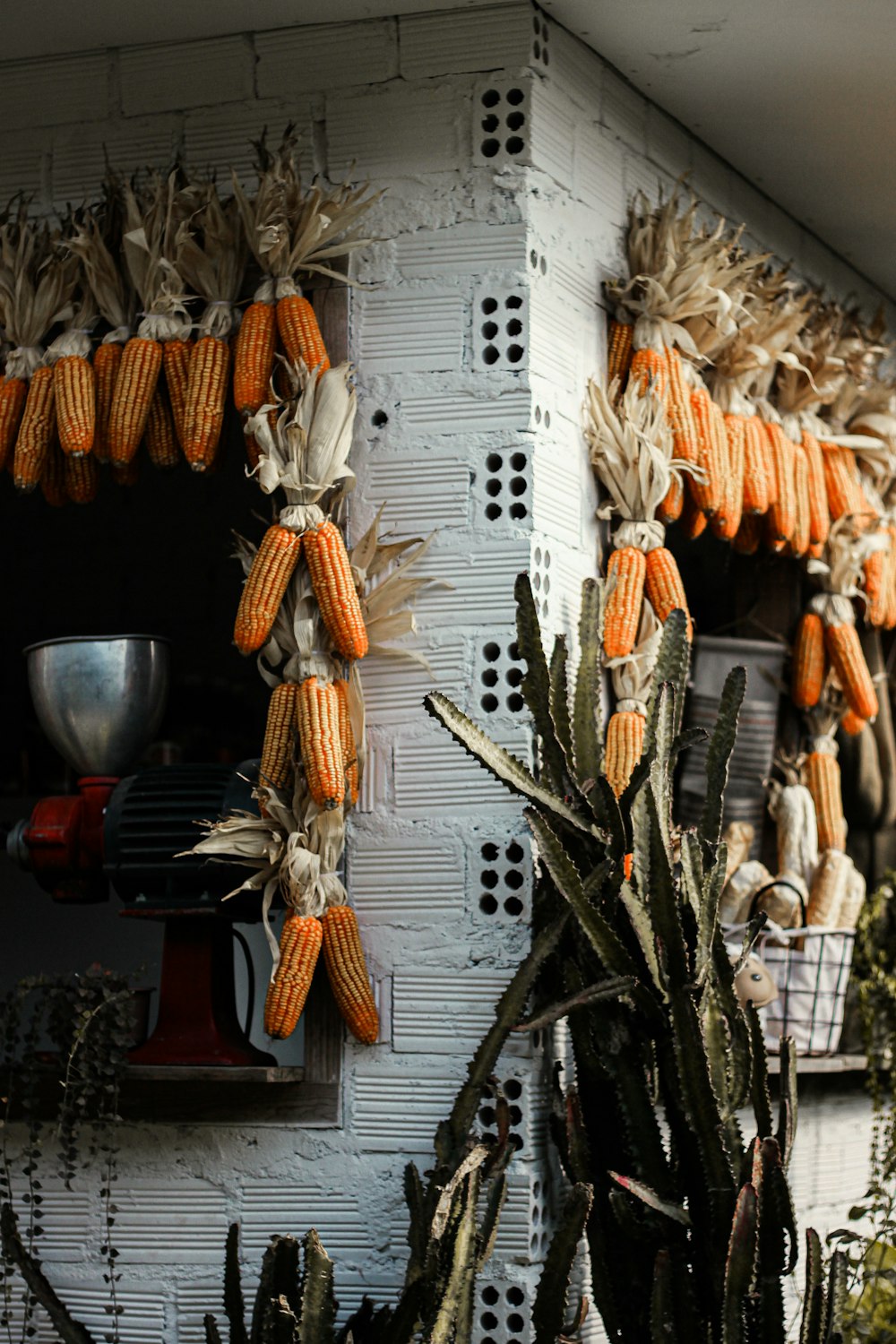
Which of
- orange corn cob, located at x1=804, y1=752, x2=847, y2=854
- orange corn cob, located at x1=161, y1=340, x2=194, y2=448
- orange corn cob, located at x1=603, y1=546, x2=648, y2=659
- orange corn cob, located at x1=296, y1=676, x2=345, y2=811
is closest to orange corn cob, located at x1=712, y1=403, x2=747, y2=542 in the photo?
orange corn cob, located at x1=603, y1=546, x2=648, y2=659

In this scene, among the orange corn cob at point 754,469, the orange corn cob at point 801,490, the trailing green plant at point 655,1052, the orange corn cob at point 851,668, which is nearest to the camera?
the trailing green plant at point 655,1052

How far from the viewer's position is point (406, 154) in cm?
A: 406

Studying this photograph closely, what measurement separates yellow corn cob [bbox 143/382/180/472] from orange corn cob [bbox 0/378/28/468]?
1.13 feet

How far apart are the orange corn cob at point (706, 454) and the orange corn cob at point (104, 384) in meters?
1.46

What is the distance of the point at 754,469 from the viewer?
4605 millimetres

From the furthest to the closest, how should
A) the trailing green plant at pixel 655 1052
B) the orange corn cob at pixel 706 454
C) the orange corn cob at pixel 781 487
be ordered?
1. the orange corn cob at pixel 781 487
2. the orange corn cob at pixel 706 454
3. the trailing green plant at pixel 655 1052

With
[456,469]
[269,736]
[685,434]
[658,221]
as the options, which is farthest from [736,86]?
[269,736]

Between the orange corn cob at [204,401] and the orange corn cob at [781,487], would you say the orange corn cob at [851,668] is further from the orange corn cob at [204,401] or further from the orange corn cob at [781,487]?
the orange corn cob at [204,401]

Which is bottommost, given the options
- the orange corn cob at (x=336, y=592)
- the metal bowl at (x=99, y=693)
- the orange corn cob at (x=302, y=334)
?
the metal bowl at (x=99, y=693)

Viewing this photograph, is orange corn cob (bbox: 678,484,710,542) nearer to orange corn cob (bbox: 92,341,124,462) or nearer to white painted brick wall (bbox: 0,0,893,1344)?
white painted brick wall (bbox: 0,0,893,1344)

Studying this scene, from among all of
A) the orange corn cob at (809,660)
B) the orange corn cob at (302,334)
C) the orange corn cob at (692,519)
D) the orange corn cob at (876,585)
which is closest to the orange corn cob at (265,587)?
the orange corn cob at (302,334)

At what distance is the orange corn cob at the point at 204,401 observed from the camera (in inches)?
154

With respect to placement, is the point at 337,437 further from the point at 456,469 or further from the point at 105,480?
the point at 105,480

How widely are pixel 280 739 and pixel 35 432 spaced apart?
3.31 ft
